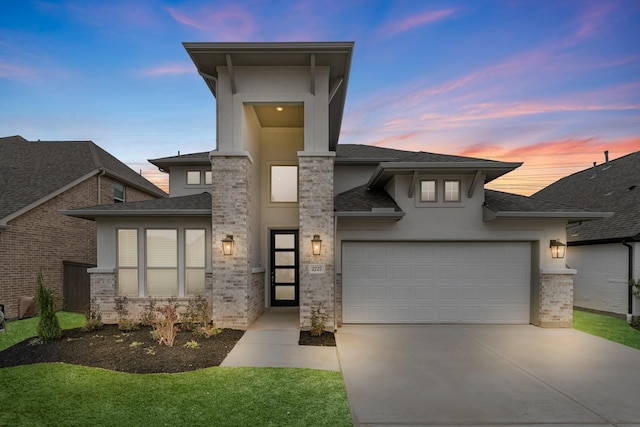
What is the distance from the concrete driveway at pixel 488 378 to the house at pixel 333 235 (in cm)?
112

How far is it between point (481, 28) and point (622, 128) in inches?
332

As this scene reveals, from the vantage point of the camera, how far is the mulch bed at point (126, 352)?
539 cm

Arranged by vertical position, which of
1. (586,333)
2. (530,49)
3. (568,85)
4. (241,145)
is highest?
(530,49)

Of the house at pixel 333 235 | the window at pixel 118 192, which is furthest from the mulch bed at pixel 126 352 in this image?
the window at pixel 118 192

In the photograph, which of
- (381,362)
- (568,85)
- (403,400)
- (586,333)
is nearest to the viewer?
(403,400)

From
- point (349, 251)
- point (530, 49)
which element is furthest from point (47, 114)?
point (530, 49)

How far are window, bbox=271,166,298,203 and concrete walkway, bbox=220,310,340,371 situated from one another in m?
4.23

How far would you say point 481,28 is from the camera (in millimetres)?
10773

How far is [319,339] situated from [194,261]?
13.8 feet

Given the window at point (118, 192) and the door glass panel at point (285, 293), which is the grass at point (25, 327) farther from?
the window at point (118, 192)

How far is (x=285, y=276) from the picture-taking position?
398 inches

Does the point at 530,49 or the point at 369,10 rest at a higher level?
the point at 369,10

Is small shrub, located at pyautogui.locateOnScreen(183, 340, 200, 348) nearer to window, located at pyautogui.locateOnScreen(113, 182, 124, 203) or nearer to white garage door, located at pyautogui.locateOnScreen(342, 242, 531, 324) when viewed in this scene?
white garage door, located at pyautogui.locateOnScreen(342, 242, 531, 324)

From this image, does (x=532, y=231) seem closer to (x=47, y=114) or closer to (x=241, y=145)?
(x=241, y=145)
